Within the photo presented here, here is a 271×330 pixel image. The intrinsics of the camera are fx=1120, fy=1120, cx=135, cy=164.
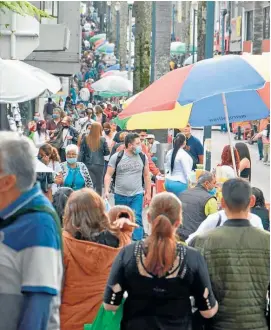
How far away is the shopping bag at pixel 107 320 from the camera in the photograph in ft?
20.9

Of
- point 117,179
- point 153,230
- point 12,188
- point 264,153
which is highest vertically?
point 12,188

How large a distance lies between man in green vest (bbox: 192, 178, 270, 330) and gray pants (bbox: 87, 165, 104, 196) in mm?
10469

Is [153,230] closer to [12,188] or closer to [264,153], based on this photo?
[12,188]

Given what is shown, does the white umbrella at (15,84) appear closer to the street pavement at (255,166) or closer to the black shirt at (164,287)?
the black shirt at (164,287)

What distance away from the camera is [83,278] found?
693 centimetres

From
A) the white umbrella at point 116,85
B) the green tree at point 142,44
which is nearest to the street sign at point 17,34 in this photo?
the green tree at point 142,44

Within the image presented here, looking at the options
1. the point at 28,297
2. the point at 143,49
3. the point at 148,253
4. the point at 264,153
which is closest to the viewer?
the point at 28,297

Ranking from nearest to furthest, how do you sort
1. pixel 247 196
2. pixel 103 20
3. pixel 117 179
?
pixel 247 196 → pixel 117 179 → pixel 103 20

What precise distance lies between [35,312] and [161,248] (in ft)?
5.44

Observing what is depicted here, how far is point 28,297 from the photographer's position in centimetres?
452

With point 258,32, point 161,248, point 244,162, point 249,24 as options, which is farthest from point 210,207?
point 249,24

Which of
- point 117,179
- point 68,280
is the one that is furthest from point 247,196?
point 117,179

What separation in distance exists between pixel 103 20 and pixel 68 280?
393ft

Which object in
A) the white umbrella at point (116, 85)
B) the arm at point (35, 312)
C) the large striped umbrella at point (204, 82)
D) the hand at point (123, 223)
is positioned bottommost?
the white umbrella at point (116, 85)
